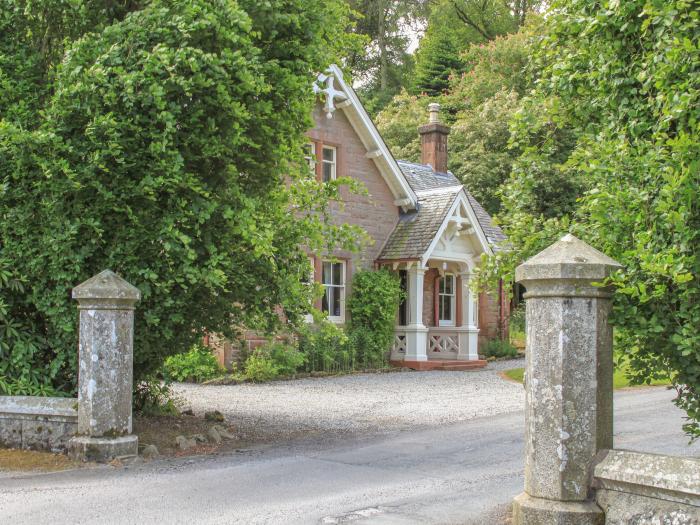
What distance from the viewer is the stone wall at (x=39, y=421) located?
8188 millimetres

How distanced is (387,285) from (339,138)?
418 centimetres

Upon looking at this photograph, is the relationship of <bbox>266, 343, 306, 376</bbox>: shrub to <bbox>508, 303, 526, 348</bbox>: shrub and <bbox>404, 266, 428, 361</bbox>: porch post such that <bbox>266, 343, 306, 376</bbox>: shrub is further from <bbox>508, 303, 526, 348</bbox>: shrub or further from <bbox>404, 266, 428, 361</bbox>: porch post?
<bbox>508, 303, 526, 348</bbox>: shrub

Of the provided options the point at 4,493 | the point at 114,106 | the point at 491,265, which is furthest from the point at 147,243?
the point at 491,265

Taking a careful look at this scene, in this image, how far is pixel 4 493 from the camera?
6.68 m

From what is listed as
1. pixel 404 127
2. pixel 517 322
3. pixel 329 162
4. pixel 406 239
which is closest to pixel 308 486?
pixel 329 162

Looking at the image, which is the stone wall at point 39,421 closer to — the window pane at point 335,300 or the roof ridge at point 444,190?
the window pane at point 335,300

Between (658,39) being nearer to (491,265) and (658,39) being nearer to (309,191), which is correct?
(491,265)

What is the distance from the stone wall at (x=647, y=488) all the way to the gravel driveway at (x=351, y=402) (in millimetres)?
5814

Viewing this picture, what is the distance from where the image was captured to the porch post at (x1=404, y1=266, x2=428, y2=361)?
2125 cm

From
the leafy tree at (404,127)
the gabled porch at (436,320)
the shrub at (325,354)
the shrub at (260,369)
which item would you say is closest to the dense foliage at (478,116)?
the leafy tree at (404,127)

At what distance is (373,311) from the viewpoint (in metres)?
20.8

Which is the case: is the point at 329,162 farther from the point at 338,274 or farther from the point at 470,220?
the point at 470,220

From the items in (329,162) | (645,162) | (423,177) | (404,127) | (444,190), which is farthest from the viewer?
(404,127)

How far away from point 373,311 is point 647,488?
53.0 feet
